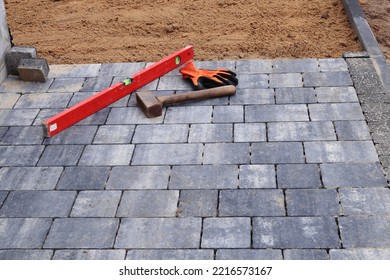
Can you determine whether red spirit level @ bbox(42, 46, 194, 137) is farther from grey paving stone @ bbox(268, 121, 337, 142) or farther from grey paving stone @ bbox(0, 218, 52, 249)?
grey paving stone @ bbox(268, 121, 337, 142)

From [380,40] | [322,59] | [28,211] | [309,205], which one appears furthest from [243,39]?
[28,211]

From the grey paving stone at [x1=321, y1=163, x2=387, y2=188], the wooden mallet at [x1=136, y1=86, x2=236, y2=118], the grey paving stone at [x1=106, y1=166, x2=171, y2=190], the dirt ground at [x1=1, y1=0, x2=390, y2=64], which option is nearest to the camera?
the grey paving stone at [x1=321, y1=163, x2=387, y2=188]

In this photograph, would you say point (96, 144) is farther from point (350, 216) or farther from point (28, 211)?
point (350, 216)

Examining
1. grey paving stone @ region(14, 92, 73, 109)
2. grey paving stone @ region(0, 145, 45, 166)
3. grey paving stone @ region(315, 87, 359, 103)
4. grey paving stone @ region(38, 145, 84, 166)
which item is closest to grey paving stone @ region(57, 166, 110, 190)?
grey paving stone @ region(38, 145, 84, 166)

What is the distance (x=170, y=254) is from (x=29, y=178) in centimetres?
163

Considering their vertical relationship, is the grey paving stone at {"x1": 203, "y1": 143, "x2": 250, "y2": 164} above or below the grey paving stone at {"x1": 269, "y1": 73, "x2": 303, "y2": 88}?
above

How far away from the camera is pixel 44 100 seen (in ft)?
21.7

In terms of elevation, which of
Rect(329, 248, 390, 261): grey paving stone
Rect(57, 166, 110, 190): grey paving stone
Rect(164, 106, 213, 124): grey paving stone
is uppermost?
Rect(329, 248, 390, 261): grey paving stone

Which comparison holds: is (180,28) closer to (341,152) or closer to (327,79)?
(327,79)

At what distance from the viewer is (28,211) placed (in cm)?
504

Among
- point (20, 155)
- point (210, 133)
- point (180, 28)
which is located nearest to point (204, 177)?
point (210, 133)

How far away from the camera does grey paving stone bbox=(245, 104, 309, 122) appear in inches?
238

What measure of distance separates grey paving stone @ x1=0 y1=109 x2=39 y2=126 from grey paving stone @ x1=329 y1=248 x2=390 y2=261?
3.37 metres
